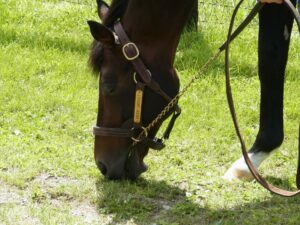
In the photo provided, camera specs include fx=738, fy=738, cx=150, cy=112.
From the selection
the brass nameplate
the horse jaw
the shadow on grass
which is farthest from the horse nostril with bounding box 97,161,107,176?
the shadow on grass

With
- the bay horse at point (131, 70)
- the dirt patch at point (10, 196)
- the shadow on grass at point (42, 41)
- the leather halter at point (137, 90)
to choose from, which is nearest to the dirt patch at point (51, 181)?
the dirt patch at point (10, 196)

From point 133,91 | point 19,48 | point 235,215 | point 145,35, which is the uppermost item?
point 145,35

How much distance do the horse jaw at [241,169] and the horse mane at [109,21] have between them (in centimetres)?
99

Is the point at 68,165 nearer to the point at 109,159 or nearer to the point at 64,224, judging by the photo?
the point at 109,159

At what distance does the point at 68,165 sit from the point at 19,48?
2410mm

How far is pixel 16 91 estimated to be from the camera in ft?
17.6

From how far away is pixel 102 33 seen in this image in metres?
3.45

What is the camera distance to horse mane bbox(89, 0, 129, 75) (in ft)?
11.8

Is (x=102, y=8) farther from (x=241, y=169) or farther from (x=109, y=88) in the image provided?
(x=241, y=169)

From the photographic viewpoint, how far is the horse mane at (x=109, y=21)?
3.60 meters

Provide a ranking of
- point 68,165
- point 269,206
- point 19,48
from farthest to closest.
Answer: point 19,48 → point 68,165 → point 269,206

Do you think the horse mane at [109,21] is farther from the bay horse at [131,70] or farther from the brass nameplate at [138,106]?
the brass nameplate at [138,106]

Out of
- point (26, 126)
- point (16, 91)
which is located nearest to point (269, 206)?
point (26, 126)

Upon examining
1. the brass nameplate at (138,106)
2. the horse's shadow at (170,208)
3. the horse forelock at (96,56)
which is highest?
the horse forelock at (96,56)
